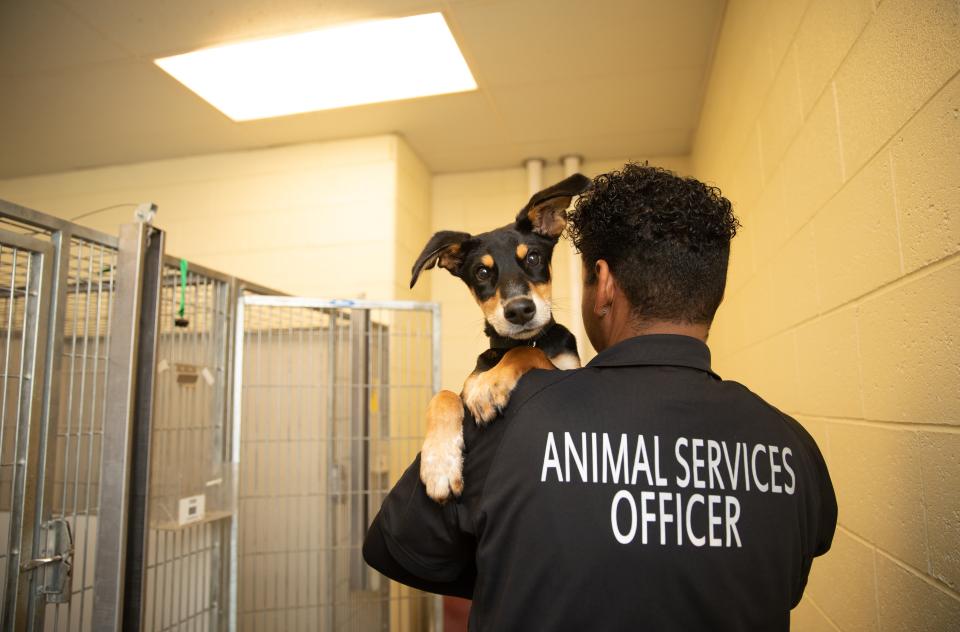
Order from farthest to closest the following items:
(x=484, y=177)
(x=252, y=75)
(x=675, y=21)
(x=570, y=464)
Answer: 1. (x=484, y=177)
2. (x=252, y=75)
3. (x=675, y=21)
4. (x=570, y=464)

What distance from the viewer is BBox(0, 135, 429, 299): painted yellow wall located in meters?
4.00

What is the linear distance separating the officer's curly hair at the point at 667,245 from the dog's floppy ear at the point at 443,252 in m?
0.53

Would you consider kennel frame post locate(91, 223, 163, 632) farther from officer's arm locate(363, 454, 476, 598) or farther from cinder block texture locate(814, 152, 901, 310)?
cinder block texture locate(814, 152, 901, 310)

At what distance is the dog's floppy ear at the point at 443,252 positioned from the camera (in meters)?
1.42

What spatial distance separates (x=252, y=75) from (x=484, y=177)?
192 centimetres

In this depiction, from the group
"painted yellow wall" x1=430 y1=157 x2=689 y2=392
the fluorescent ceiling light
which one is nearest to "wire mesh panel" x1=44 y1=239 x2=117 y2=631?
the fluorescent ceiling light

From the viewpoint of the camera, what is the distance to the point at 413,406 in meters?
3.97

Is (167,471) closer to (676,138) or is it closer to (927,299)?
(927,299)

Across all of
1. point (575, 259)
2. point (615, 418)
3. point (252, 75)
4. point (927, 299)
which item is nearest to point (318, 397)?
point (252, 75)

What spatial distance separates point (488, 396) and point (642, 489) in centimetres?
33

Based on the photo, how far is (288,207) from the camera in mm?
4164

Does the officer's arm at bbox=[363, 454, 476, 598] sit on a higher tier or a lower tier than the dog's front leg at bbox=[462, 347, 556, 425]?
lower

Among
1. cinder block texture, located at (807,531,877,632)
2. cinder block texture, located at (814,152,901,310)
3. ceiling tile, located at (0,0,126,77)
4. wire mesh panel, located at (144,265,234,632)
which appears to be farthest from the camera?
ceiling tile, located at (0,0,126,77)

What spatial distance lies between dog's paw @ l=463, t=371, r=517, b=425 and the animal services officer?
43 millimetres
